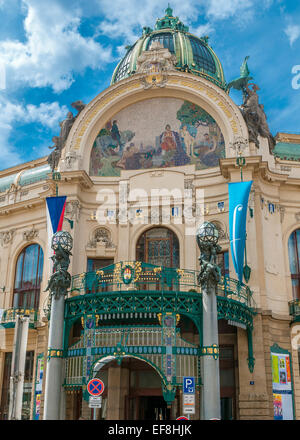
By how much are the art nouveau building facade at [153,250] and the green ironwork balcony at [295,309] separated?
2.4 inches

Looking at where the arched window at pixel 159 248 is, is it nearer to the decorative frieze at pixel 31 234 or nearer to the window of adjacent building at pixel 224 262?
the window of adjacent building at pixel 224 262

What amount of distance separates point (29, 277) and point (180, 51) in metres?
16.5

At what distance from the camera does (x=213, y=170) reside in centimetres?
2522

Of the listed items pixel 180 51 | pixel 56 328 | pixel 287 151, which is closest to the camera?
pixel 56 328

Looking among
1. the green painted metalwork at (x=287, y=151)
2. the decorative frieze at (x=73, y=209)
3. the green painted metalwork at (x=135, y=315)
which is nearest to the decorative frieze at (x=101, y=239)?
the decorative frieze at (x=73, y=209)

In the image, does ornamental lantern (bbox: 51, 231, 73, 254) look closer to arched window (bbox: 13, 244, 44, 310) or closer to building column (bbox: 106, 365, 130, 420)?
building column (bbox: 106, 365, 130, 420)

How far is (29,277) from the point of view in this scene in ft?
89.9

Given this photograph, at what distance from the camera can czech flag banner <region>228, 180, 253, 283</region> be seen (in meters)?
21.2

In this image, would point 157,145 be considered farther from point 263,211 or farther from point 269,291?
point 269,291

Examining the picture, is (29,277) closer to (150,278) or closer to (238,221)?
(150,278)

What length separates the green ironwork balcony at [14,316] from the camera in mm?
25203

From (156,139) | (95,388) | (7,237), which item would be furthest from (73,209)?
(95,388)
